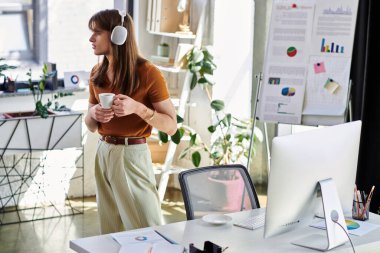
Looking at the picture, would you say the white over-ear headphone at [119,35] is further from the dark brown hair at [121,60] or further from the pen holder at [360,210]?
the pen holder at [360,210]

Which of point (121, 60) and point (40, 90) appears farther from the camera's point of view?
point (40, 90)

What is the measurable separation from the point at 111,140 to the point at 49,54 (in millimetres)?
2429

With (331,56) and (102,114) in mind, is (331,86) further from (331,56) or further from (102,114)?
(102,114)

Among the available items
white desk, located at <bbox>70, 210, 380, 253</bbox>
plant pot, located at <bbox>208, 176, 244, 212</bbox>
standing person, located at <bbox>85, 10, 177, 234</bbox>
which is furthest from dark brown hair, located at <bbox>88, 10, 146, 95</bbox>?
white desk, located at <bbox>70, 210, 380, 253</bbox>

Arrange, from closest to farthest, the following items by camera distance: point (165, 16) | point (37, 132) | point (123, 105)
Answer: point (123, 105) → point (37, 132) → point (165, 16)

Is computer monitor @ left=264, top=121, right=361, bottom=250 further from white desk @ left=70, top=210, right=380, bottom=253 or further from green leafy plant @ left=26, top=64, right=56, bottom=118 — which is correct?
green leafy plant @ left=26, top=64, right=56, bottom=118

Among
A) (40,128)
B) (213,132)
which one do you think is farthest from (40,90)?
(213,132)

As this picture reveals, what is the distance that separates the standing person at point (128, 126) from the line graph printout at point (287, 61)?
3.99 feet

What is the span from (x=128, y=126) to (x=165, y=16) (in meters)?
2.47

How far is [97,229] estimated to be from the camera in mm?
5578

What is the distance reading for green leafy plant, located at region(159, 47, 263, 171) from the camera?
605 centimetres

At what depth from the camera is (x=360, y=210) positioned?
364 cm

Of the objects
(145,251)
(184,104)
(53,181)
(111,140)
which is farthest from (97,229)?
(145,251)

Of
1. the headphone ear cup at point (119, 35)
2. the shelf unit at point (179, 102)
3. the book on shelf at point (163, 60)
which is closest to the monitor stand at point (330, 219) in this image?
the headphone ear cup at point (119, 35)
